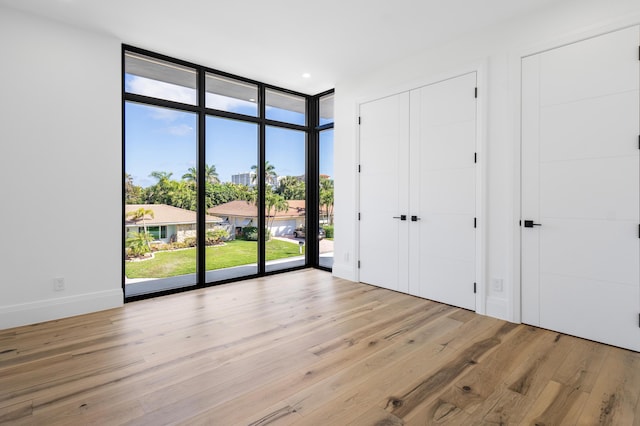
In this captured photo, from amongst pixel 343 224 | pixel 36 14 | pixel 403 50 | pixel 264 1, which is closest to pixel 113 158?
pixel 36 14

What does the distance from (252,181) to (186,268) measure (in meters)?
1.50

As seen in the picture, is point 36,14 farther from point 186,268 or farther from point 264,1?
point 186,268

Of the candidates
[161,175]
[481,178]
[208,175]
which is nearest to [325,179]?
[208,175]

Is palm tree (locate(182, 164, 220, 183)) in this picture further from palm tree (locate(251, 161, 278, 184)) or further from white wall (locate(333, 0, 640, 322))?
white wall (locate(333, 0, 640, 322))

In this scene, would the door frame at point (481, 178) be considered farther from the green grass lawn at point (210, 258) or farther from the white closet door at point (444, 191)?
the green grass lawn at point (210, 258)

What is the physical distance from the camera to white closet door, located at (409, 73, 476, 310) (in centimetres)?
346

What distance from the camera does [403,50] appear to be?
3836mm

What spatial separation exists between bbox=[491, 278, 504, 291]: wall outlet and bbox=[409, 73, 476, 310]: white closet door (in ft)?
0.66

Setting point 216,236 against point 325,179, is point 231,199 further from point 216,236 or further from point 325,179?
point 325,179

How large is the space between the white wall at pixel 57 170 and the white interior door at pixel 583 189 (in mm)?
4161

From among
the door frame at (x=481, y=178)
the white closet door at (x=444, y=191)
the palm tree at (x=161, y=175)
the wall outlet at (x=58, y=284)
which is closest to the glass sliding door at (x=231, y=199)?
the palm tree at (x=161, y=175)

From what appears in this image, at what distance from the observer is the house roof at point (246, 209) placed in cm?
453

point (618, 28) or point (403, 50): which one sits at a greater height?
point (403, 50)

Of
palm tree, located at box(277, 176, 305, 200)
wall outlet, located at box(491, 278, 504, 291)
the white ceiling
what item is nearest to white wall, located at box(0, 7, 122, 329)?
the white ceiling
